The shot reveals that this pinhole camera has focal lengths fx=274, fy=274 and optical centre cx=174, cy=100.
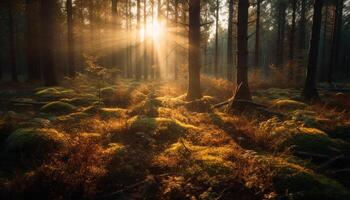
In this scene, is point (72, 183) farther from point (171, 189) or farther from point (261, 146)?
point (261, 146)

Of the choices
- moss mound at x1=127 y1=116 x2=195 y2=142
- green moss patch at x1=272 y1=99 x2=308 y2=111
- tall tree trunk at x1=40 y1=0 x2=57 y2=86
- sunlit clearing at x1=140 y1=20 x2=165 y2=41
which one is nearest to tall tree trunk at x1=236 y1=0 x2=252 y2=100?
green moss patch at x1=272 y1=99 x2=308 y2=111

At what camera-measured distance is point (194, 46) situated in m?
13.2

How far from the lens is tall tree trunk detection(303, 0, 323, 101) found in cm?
1452

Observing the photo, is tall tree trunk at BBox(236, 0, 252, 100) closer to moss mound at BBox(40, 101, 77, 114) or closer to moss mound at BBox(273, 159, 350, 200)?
moss mound at BBox(273, 159, 350, 200)

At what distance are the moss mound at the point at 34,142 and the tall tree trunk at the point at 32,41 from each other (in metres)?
21.6

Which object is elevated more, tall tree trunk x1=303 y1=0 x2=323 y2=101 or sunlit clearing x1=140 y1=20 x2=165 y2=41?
sunlit clearing x1=140 y1=20 x2=165 y2=41

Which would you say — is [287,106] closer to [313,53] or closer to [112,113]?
[313,53]

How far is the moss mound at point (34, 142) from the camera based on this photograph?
6.44m

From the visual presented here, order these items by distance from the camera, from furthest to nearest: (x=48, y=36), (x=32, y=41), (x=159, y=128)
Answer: (x=32, y=41) < (x=48, y=36) < (x=159, y=128)

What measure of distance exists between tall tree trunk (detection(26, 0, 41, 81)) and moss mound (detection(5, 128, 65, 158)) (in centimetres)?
2162

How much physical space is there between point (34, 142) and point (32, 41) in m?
24.4

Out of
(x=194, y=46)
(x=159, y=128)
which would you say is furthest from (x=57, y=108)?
(x=194, y=46)

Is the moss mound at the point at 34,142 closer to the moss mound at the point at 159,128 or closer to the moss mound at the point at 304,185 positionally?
the moss mound at the point at 159,128

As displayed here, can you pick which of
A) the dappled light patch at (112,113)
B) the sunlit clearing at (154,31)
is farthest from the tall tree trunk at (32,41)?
the dappled light patch at (112,113)
